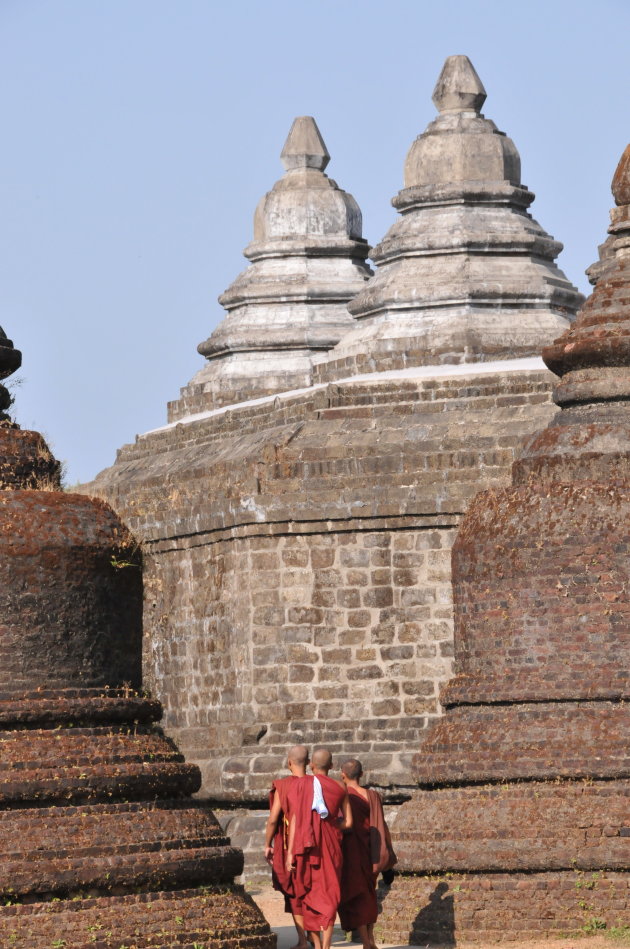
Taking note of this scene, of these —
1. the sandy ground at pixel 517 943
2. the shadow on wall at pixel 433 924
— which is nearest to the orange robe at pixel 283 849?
the sandy ground at pixel 517 943

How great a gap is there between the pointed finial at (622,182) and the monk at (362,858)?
434 centimetres

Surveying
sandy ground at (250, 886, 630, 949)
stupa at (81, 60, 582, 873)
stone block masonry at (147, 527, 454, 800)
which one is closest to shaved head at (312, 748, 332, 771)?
sandy ground at (250, 886, 630, 949)

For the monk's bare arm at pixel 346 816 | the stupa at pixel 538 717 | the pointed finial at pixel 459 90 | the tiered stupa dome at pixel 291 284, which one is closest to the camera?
the monk's bare arm at pixel 346 816

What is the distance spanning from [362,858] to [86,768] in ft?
7.19

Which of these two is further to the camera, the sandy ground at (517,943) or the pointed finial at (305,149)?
the pointed finial at (305,149)

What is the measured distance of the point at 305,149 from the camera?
96.0 ft

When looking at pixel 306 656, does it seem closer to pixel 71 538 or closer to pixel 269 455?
pixel 269 455

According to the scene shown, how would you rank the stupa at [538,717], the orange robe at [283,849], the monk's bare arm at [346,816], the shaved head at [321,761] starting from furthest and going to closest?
the stupa at [538,717] → the shaved head at [321,761] → the monk's bare arm at [346,816] → the orange robe at [283,849]

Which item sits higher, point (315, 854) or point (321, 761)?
point (321, 761)

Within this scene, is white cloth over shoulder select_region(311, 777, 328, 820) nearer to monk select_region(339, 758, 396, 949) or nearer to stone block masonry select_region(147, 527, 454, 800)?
monk select_region(339, 758, 396, 949)

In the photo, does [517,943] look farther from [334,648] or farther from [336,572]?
[336,572]

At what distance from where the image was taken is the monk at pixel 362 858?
13.7m

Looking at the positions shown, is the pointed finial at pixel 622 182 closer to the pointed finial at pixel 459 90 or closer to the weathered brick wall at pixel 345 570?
the weathered brick wall at pixel 345 570

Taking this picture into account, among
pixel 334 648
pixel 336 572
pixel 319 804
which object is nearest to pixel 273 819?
pixel 319 804
